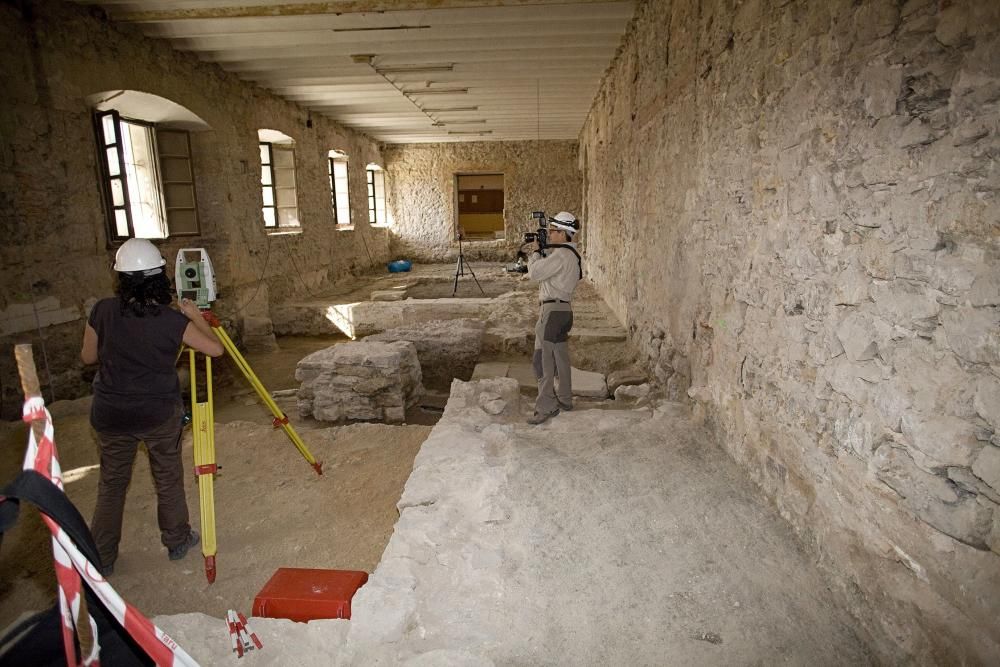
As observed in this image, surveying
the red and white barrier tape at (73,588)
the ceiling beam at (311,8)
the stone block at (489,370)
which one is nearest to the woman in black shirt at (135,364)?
the red and white barrier tape at (73,588)

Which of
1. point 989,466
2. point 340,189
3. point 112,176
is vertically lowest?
point 989,466

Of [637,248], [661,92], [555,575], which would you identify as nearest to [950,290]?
[555,575]

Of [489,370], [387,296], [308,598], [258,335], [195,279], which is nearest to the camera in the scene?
[308,598]

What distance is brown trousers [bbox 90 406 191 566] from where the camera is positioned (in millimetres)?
2475

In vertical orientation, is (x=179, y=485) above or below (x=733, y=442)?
below

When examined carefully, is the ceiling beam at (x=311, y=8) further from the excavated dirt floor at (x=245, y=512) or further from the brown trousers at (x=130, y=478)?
the brown trousers at (x=130, y=478)

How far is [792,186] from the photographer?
2016 millimetres

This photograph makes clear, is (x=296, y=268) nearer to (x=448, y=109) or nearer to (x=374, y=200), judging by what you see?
(x=448, y=109)

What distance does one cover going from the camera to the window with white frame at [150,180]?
Answer: 538 cm

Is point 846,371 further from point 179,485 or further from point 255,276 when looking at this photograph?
point 255,276

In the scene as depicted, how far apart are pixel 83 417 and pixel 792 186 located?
514 cm

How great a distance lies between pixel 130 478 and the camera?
2.55 metres

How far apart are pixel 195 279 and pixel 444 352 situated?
327 centimetres

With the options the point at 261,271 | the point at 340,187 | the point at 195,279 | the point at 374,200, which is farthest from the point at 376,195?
the point at 195,279
